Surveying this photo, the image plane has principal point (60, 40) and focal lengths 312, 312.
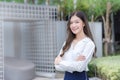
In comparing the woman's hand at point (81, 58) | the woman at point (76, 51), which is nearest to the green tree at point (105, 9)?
the woman at point (76, 51)

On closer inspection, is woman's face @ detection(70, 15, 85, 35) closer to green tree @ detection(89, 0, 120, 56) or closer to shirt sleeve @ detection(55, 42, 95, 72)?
shirt sleeve @ detection(55, 42, 95, 72)

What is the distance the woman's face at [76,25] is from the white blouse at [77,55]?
3.0 inches

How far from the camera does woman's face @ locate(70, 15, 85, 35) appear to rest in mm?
2222

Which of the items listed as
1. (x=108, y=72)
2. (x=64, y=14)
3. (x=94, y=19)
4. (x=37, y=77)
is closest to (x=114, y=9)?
(x=94, y=19)

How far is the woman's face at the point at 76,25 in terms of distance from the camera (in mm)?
2222

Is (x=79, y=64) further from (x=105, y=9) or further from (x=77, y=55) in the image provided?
(x=105, y=9)

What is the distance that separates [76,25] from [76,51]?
19cm

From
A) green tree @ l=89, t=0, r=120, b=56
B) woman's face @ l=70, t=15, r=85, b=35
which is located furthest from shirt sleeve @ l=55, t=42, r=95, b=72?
green tree @ l=89, t=0, r=120, b=56

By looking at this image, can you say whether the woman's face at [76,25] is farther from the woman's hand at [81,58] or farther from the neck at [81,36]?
the woman's hand at [81,58]

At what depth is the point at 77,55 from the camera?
218 centimetres

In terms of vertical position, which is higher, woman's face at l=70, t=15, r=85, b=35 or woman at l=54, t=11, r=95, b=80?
woman's face at l=70, t=15, r=85, b=35

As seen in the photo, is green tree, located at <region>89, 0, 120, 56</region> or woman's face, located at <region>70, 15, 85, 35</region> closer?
woman's face, located at <region>70, 15, 85, 35</region>

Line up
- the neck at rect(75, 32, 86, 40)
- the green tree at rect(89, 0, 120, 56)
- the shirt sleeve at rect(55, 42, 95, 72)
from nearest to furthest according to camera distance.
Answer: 1. the shirt sleeve at rect(55, 42, 95, 72)
2. the neck at rect(75, 32, 86, 40)
3. the green tree at rect(89, 0, 120, 56)

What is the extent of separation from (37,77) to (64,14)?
3339 millimetres
